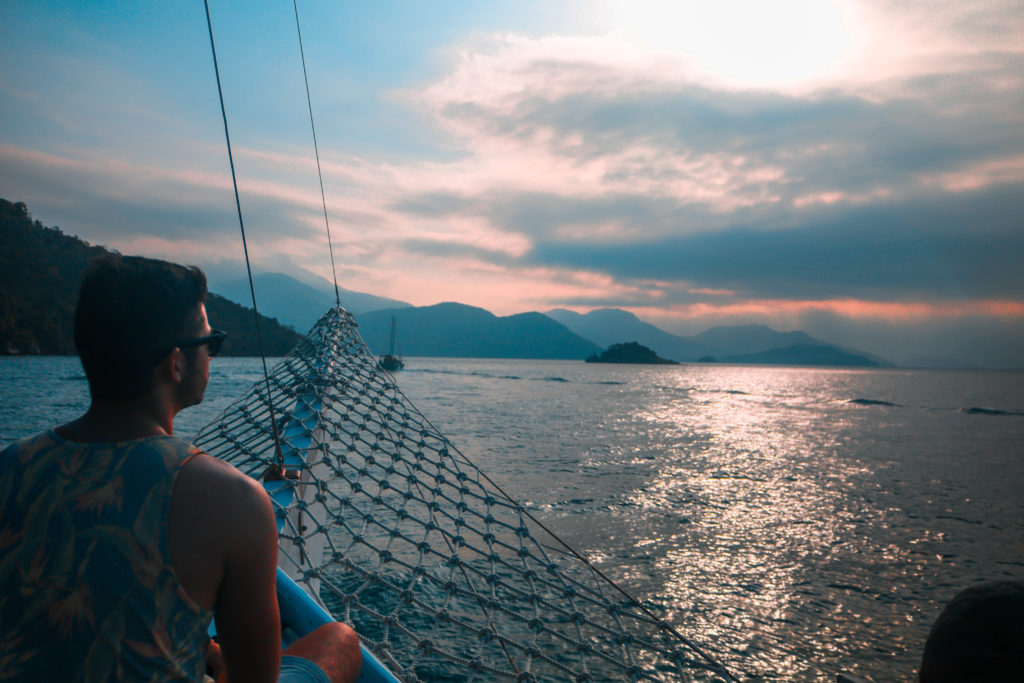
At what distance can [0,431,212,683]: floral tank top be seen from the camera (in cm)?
75

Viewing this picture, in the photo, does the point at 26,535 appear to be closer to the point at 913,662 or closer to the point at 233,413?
the point at 233,413

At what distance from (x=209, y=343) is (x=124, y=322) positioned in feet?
0.48

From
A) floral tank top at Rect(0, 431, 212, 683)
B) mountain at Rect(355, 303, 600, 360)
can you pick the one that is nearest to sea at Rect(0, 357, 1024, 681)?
floral tank top at Rect(0, 431, 212, 683)

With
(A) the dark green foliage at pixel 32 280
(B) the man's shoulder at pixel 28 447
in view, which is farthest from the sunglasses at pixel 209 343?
(A) the dark green foliage at pixel 32 280

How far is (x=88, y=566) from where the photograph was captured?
2.46 feet

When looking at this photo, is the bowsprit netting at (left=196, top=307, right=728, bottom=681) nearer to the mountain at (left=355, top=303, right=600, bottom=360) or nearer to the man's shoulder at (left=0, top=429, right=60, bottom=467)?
the man's shoulder at (left=0, top=429, right=60, bottom=467)

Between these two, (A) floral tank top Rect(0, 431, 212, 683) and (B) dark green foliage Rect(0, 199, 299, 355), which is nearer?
(A) floral tank top Rect(0, 431, 212, 683)

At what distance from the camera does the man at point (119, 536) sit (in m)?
0.75

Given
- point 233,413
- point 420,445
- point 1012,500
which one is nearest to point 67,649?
point 420,445

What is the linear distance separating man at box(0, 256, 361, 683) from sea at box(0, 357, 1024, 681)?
3.68ft

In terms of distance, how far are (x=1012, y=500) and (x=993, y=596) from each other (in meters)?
13.3

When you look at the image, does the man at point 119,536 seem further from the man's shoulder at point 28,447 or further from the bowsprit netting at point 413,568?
the bowsprit netting at point 413,568

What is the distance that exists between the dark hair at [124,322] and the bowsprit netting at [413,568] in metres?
1.39

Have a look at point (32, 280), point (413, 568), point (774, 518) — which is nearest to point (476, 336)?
point (32, 280)
